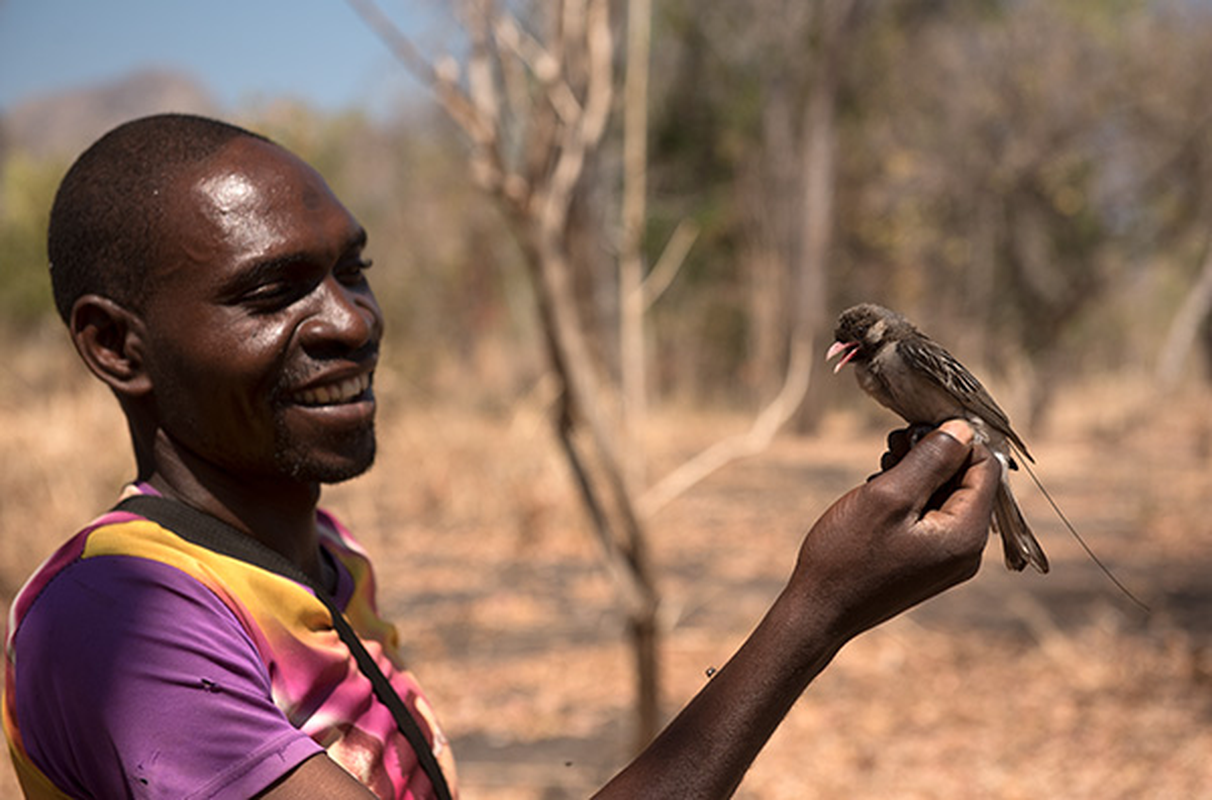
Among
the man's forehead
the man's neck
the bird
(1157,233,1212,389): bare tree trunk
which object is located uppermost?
(1157,233,1212,389): bare tree trunk

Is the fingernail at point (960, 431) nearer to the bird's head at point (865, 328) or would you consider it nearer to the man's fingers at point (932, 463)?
the man's fingers at point (932, 463)

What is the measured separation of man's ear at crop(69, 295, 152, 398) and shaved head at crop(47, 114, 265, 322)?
0.02 m

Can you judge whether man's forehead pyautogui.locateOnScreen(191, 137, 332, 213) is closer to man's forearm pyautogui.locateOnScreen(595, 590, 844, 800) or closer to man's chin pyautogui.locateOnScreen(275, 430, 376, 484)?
man's chin pyautogui.locateOnScreen(275, 430, 376, 484)

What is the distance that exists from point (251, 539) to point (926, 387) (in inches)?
33.4

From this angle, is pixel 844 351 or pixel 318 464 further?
pixel 844 351

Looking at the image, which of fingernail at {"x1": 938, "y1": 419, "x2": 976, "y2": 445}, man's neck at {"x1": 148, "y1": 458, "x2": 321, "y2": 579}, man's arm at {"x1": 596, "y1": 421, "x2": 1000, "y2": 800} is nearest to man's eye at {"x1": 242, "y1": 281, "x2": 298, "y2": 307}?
man's neck at {"x1": 148, "y1": 458, "x2": 321, "y2": 579}

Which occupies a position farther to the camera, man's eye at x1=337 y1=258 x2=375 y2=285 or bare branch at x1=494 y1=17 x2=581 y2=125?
bare branch at x1=494 y1=17 x2=581 y2=125

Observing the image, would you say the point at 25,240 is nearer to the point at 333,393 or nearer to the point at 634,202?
the point at 634,202

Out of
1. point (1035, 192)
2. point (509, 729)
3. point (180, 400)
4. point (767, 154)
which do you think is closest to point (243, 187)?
point (180, 400)

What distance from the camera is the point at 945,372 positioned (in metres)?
1.42

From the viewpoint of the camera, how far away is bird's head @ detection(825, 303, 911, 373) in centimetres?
148

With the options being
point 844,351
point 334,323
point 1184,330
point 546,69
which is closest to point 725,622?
point 546,69

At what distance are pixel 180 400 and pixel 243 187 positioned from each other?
0.27m

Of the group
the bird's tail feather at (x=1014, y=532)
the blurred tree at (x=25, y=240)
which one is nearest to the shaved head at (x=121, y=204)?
the bird's tail feather at (x=1014, y=532)
